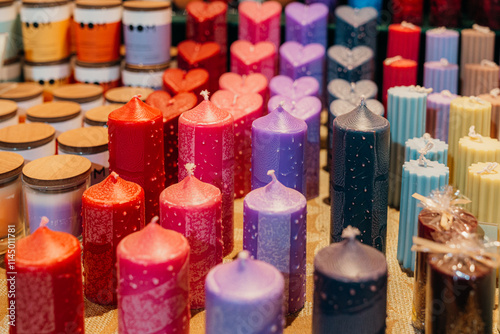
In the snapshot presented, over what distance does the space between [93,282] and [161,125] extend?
0.41m

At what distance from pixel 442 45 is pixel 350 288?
1.29 metres

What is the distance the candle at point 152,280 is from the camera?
1.30m

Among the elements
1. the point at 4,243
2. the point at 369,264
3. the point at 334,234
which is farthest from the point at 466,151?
the point at 4,243

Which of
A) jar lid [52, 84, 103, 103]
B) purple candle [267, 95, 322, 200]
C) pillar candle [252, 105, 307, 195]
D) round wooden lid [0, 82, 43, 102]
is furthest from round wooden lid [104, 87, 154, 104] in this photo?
pillar candle [252, 105, 307, 195]

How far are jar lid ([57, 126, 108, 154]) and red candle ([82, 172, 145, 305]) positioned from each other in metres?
0.33

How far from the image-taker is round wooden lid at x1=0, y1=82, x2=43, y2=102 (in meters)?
2.30

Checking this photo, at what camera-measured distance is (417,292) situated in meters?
1.51

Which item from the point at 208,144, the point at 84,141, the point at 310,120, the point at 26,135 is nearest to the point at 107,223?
the point at 208,144

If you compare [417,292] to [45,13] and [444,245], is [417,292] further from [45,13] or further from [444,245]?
[45,13]

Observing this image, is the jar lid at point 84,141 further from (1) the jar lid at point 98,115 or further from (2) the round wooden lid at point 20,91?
(2) the round wooden lid at point 20,91

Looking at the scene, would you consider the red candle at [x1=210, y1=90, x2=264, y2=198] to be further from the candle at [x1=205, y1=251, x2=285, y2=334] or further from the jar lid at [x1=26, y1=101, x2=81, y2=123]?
the candle at [x1=205, y1=251, x2=285, y2=334]

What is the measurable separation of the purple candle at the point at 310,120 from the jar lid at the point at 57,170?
1.80 feet

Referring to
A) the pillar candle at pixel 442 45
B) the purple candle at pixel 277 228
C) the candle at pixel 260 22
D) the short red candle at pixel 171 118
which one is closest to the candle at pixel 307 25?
the candle at pixel 260 22

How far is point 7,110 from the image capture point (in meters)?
2.15
